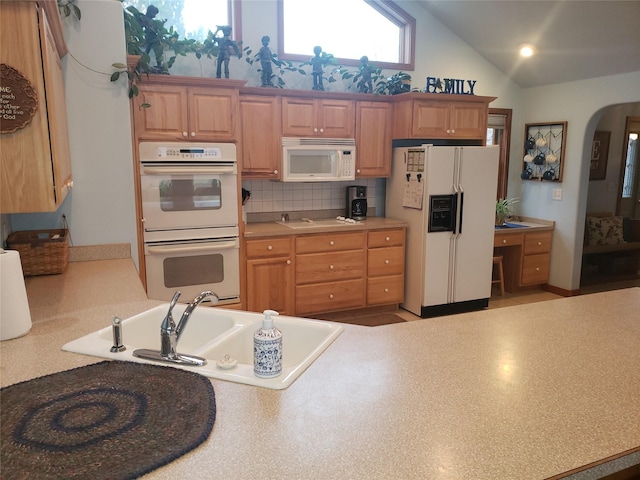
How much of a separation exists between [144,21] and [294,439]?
337 centimetres

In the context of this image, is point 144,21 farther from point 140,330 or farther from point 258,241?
point 140,330

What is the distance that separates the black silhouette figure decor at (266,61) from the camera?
409 centimetres

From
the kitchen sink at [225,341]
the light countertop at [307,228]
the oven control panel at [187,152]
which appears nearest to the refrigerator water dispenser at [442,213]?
the light countertop at [307,228]

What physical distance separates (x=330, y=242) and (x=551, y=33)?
2.79 m

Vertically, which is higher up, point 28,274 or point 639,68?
point 639,68

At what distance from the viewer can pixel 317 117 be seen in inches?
167

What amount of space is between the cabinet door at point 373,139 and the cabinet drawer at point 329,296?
1074mm

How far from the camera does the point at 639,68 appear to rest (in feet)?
14.3

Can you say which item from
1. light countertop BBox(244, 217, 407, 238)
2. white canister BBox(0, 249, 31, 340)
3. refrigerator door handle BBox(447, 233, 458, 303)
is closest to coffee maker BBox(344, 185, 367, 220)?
light countertop BBox(244, 217, 407, 238)

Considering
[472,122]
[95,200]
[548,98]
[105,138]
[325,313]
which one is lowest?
[325,313]

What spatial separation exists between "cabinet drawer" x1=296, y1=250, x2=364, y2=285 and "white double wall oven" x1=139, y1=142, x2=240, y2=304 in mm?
586

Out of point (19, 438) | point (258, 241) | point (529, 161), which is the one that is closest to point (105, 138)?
point (258, 241)

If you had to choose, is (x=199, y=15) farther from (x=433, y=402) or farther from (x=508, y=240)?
(x=433, y=402)

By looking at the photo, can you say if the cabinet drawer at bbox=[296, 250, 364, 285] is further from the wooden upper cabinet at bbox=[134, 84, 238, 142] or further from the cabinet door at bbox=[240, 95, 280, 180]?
the wooden upper cabinet at bbox=[134, 84, 238, 142]
